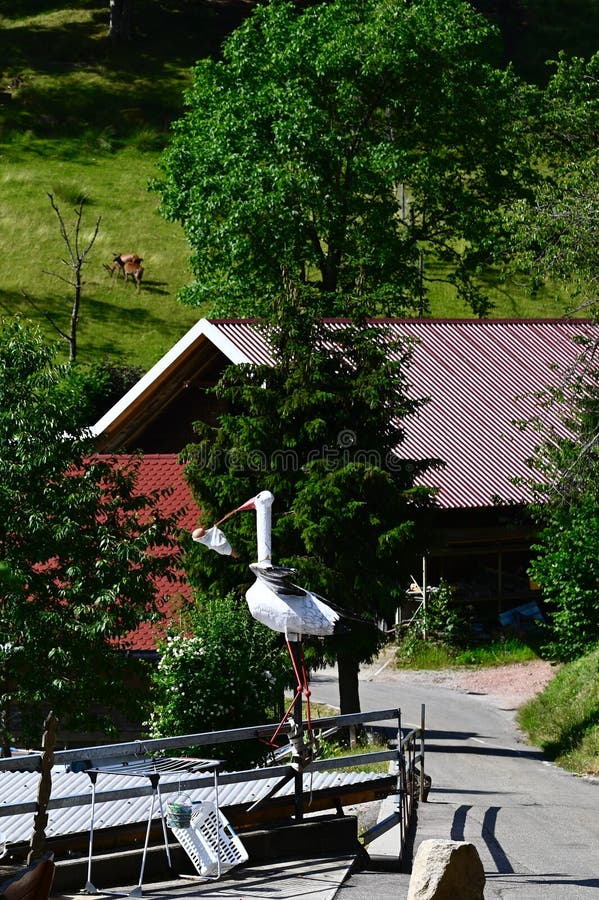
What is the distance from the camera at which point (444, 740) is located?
21656mm

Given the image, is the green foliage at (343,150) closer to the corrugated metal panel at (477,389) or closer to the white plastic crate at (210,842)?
the corrugated metal panel at (477,389)

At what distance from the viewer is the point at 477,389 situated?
106 ft

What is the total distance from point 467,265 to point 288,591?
31662 mm

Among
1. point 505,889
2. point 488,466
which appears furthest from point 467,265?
point 505,889

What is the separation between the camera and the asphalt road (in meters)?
11.6

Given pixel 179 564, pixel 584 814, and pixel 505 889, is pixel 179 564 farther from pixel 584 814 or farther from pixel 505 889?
pixel 505 889

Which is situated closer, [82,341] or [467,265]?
[467,265]

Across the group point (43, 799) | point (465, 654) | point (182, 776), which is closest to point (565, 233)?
point (465, 654)

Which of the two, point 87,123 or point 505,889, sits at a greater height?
point 87,123

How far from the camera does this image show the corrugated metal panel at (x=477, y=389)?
2844cm

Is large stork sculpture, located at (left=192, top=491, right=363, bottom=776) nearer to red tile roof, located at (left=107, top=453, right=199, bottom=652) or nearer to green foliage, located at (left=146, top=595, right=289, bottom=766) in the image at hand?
green foliage, located at (left=146, top=595, right=289, bottom=766)

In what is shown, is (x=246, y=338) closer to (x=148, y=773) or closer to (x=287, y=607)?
(x=287, y=607)

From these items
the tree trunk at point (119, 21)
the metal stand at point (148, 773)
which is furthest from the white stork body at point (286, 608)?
the tree trunk at point (119, 21)

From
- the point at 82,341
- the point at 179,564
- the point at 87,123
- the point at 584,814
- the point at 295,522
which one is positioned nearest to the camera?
the point at 584,814
